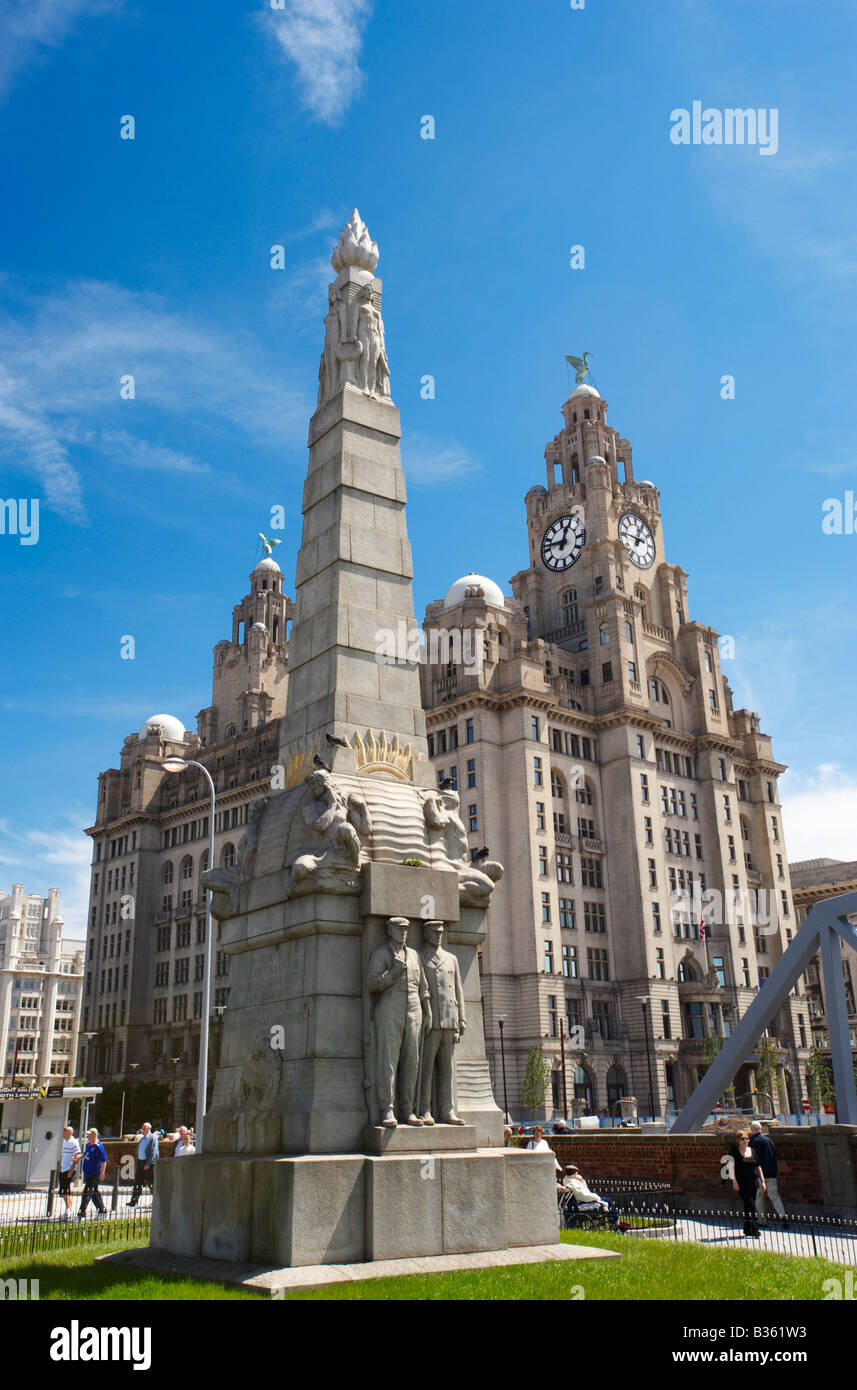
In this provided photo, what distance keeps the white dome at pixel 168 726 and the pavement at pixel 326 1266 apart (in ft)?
367

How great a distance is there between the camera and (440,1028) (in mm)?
13203

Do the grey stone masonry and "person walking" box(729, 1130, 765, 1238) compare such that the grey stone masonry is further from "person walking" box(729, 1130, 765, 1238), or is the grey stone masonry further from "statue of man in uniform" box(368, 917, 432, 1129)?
"person walking" box(729, 1130, 765, 1238)

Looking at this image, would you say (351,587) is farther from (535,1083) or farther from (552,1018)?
(552,1018)

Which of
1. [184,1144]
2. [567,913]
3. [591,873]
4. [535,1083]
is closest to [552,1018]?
[535,1083]

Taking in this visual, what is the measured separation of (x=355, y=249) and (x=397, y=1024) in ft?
42.3

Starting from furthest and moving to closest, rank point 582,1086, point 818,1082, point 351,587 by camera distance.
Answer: point 818,1082
point 582,1086
point 351,587

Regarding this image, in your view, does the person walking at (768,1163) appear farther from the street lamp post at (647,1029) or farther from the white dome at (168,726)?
the white dome at (168,726)

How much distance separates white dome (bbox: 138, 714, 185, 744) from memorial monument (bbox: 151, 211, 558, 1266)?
109104 mm

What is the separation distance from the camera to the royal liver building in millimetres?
78938

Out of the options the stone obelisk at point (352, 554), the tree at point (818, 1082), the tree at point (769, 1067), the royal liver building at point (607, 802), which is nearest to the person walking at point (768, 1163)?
the stone obelisk at point (352, 554)

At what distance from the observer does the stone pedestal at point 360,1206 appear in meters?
11.5

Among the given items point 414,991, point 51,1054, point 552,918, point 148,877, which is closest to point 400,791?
point 414,991
